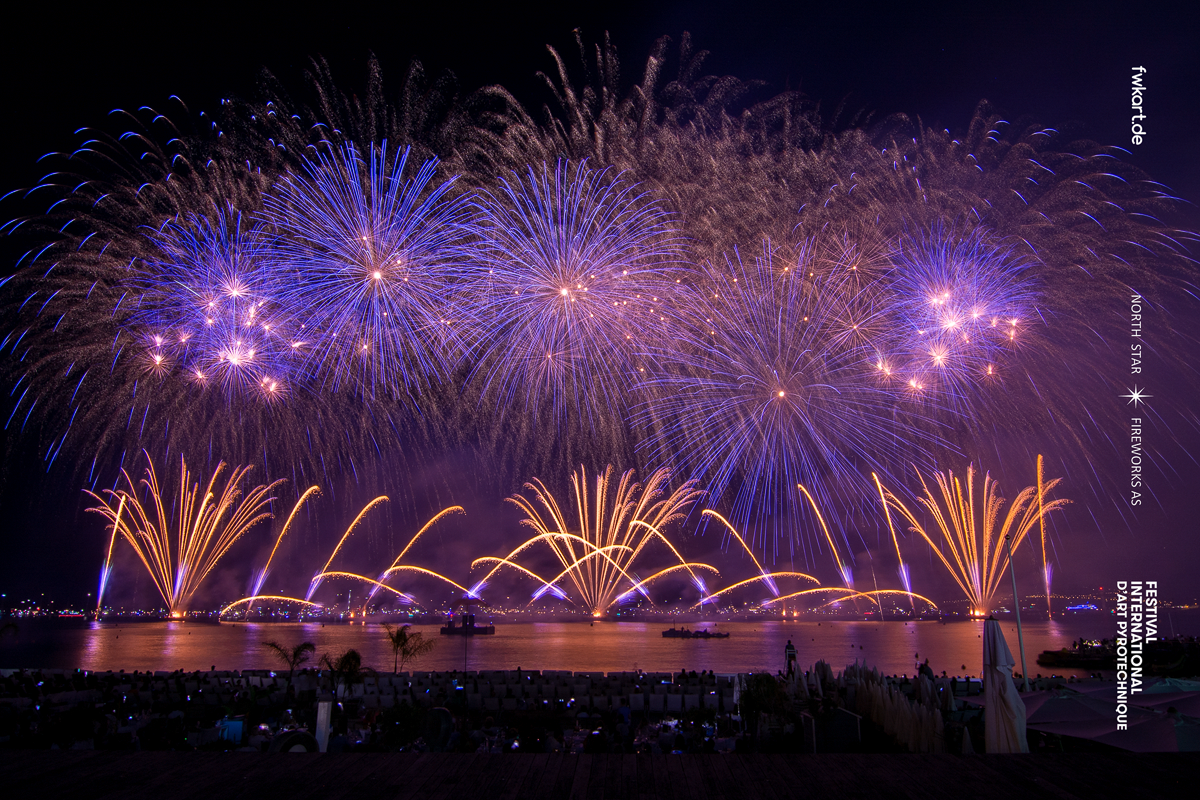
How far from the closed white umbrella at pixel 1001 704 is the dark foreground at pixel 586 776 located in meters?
3.03

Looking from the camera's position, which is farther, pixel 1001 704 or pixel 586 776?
pixel 1001 704

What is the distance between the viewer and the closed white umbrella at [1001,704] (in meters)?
11.6

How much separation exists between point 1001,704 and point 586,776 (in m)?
7.62

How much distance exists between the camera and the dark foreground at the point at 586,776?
7.50m

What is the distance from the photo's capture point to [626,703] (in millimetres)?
20281

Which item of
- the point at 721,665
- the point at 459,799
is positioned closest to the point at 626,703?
the point at 459,799

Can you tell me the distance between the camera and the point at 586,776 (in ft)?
26.3

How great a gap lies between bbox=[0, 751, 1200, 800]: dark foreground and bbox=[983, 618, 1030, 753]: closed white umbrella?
3.03m

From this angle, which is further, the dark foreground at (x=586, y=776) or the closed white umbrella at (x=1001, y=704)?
the closed white umbrella at (x=1001, y=704)

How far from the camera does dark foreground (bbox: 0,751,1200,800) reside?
7.50 metres

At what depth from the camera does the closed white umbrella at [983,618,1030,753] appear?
11.6m

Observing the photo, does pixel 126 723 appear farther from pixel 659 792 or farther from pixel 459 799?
pixel 659 792

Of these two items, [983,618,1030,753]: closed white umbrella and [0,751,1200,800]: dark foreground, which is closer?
[0,751,1200,800]: dark foreground

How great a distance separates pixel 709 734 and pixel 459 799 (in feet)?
34.6
